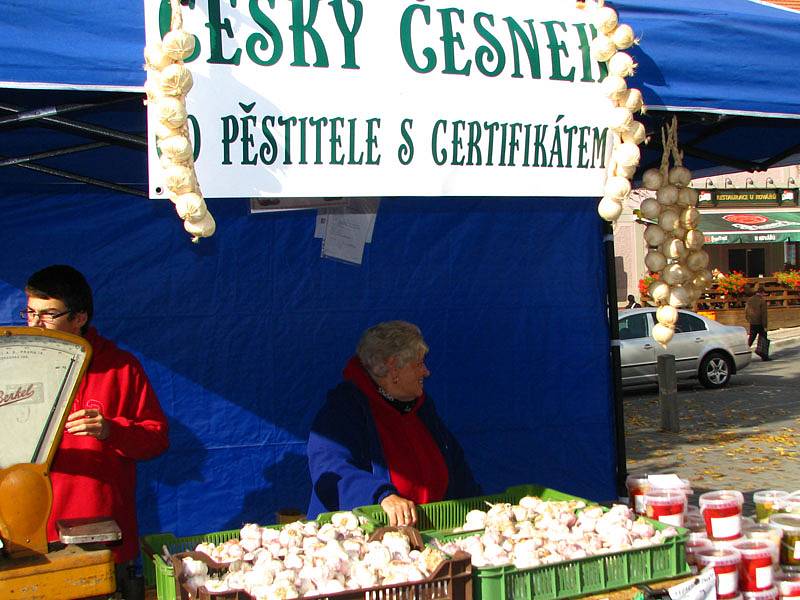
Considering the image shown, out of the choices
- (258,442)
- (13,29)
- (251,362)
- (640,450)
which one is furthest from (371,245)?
(640,450)

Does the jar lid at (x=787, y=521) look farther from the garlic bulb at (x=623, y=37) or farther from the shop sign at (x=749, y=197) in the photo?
the shop sign at (x=749, y=197)

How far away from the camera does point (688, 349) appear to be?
617 inches

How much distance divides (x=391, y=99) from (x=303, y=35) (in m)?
0.36

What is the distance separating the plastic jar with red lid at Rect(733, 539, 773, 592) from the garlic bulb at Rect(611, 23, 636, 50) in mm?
1896

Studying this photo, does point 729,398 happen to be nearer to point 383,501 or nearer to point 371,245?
point 371,245

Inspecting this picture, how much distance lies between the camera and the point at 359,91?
308 cm

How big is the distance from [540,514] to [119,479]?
5.19 ft

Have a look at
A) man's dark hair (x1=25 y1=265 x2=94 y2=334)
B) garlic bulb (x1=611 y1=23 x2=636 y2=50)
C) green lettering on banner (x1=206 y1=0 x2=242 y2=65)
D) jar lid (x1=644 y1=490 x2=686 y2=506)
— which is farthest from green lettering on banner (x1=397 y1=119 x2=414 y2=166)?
jar lid (x1=644 y1=490 x2=686 y2=506)

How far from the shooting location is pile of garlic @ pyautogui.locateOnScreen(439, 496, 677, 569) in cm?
270

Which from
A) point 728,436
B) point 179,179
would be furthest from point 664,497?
point 728,436

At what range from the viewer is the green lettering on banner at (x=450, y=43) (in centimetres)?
322

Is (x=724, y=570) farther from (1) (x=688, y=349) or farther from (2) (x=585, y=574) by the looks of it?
(1) (x=688, y=349)

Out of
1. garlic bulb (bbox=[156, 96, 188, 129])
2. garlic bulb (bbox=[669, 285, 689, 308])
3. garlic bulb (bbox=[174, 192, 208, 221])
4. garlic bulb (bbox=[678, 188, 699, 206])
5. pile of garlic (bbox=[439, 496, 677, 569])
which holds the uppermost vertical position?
garlic bulb (bbox=[156, 96, 188, 129])

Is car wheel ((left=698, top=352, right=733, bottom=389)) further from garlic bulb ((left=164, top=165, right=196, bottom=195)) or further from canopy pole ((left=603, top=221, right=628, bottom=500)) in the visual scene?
garlic bulb ((left=164, top=165, right=196, bottom=195))
